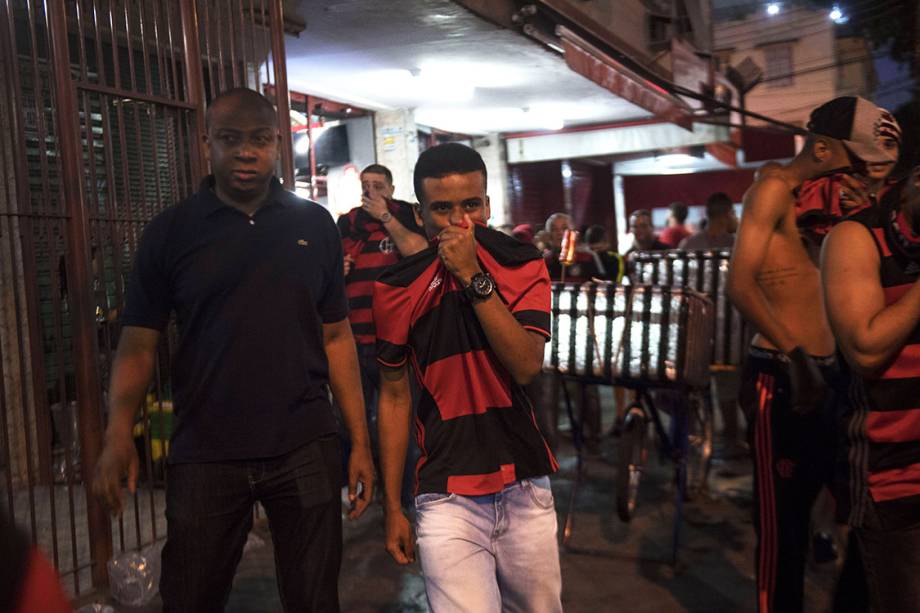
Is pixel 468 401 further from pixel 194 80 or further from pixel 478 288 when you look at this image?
pixel 194 80

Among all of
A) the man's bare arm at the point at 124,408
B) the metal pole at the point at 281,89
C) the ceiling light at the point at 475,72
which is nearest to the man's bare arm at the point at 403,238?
the metal pole at the point at 281,89

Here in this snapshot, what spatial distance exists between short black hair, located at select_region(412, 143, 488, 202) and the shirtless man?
159 centimetres

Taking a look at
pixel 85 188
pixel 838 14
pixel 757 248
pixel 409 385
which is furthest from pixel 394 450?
pixel 838 14

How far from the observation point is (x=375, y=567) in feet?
→ 17.6

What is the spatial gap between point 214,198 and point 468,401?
45.5 inches

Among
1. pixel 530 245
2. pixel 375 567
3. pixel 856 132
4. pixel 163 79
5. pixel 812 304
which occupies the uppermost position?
pixel 163 79

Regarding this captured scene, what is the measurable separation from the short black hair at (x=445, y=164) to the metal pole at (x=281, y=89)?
331cm

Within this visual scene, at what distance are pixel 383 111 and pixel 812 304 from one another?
996cm

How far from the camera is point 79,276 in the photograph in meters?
4.62

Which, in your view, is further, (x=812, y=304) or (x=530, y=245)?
(x=812, y=304)

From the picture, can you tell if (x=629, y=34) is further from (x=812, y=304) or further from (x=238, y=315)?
(x=238, y=315)

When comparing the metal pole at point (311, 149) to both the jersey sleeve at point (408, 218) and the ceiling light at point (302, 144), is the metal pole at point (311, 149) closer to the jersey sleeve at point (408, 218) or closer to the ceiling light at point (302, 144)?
the ceiling light at point (302, 144)

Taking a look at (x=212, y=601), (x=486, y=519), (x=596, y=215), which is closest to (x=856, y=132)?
(x=486, y=519)

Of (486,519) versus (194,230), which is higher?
(194,230)
